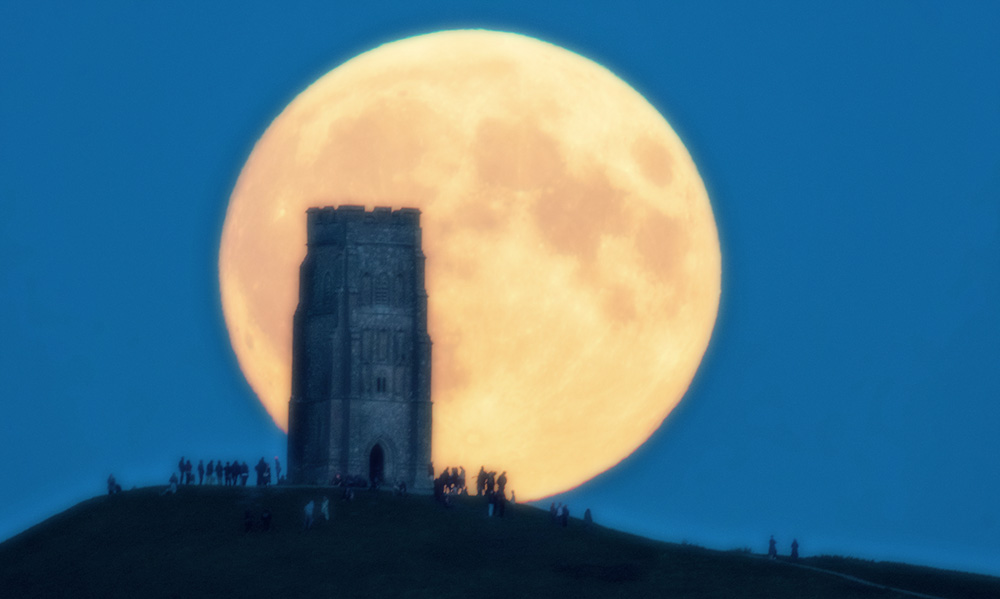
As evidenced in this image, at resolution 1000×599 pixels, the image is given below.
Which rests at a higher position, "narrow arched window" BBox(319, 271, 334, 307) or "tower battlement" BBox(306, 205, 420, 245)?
"tower battlement" BBox(306, 205, 420, 245)

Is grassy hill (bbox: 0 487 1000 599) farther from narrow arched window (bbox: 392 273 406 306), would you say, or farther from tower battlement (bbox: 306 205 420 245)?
tower battlement (bbox: 306 205 420 245)

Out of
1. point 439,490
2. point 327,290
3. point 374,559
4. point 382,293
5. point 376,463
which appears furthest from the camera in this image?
point 327,290

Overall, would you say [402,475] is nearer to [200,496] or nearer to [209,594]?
[200,496]

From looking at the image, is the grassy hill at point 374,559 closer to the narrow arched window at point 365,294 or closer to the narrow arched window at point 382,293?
the narrow arched window at point 365,294

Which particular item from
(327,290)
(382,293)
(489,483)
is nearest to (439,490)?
(489,483)

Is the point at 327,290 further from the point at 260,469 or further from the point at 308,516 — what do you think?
the point at 308,516

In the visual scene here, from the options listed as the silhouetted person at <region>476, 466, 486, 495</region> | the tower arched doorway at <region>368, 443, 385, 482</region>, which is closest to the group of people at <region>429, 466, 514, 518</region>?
the silhouetted person at <region>476, 466, 486, 495</region>

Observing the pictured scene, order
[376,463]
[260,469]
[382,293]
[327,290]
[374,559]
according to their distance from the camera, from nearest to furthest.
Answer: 1. [374,559]
2. [260,469]
3. [376,463]
4. [382,293]
5. [327,290]
